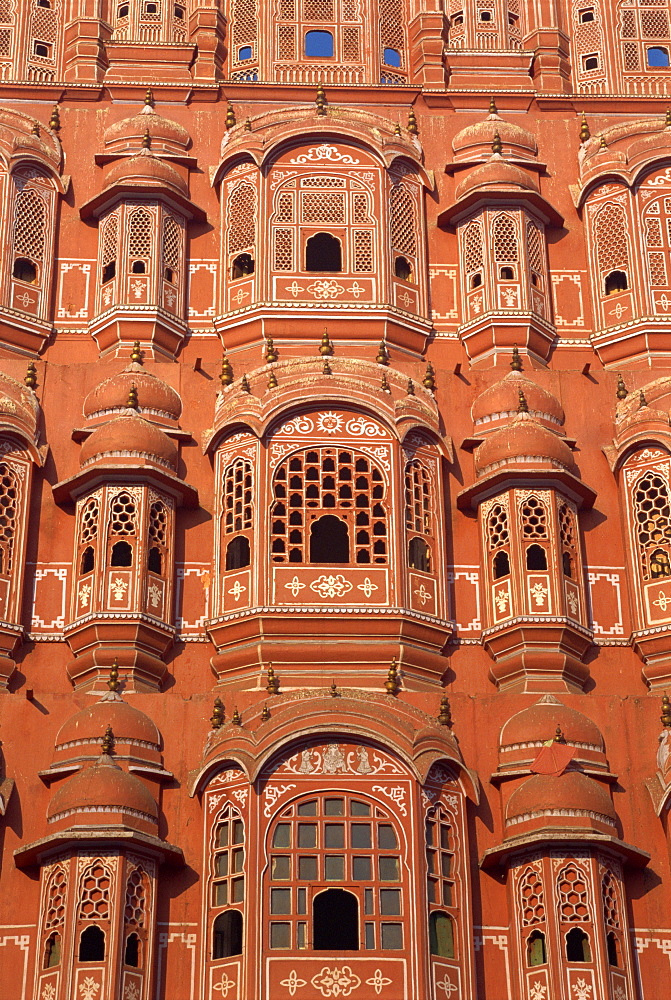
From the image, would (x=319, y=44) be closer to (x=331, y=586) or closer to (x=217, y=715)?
(x=331, y=586)

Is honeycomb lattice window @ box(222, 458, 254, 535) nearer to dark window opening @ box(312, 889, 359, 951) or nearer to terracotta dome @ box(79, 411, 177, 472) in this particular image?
terracotta dome @ box(79, 411, 177, 472)

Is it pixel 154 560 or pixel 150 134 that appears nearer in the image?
pixel 154 560

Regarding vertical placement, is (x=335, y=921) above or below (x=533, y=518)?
below

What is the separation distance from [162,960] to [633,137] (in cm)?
1633

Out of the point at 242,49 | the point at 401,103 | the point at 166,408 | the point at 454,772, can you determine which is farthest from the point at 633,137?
the point at 454,772

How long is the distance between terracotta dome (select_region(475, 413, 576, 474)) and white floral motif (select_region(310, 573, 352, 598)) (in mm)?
2901

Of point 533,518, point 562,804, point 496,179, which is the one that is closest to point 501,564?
point 533,518

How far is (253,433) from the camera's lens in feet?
88.8

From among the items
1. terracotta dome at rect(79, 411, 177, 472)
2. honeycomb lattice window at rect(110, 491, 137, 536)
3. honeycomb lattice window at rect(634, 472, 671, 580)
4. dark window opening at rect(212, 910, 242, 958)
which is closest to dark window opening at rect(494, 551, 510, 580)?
honeycomb lattice window at rect(634, 472, 671, 580)

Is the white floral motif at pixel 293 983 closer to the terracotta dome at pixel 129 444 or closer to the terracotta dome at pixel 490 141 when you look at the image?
the terracotta dome at pixel 129 444

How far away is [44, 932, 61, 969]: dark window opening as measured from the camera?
22.5m

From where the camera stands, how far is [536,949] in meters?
23.0

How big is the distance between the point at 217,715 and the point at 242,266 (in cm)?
902

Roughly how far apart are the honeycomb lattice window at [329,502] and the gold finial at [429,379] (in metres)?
2.01
